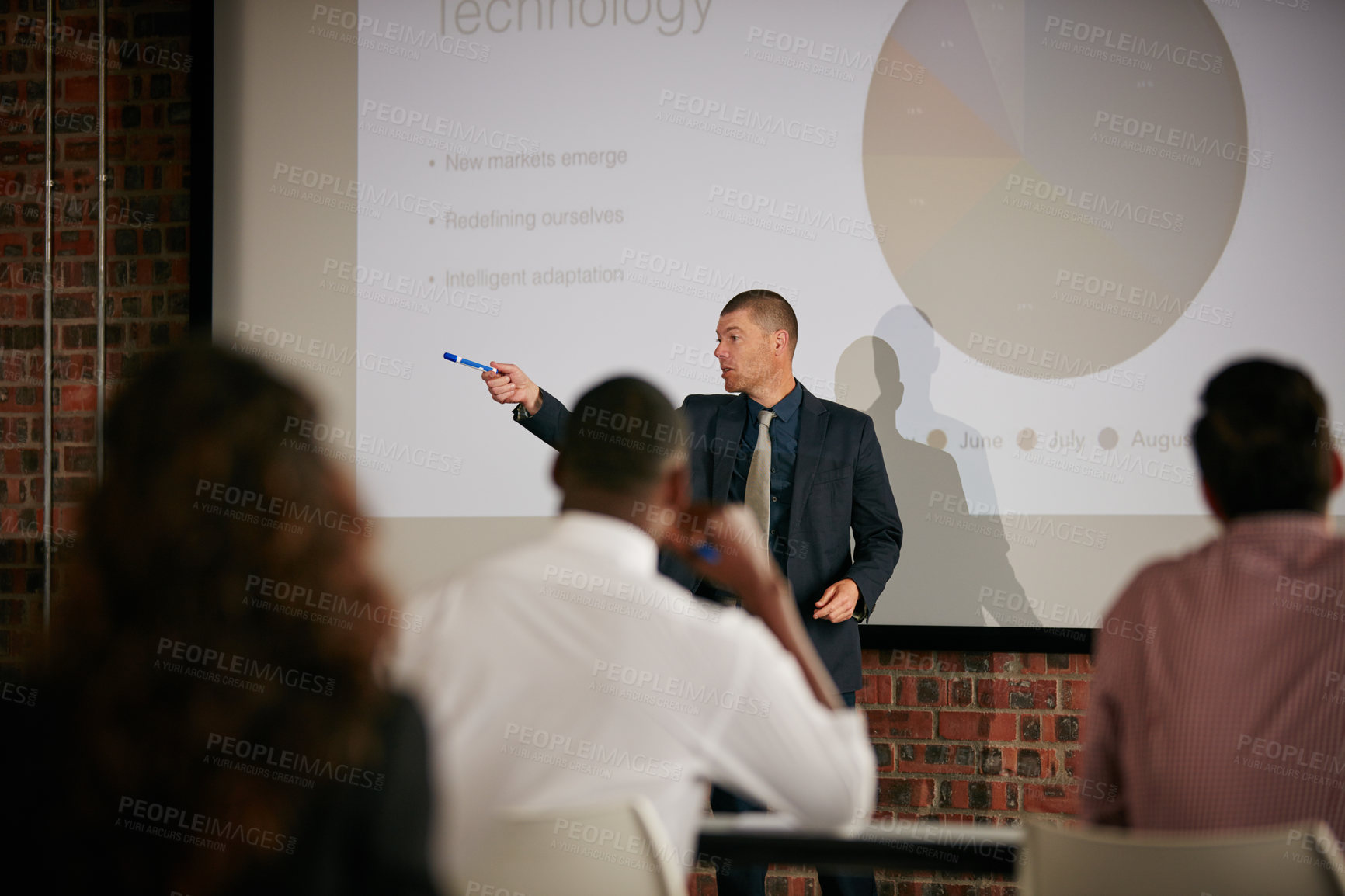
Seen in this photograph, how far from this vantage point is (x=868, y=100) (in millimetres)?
3078

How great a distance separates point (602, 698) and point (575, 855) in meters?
0.17

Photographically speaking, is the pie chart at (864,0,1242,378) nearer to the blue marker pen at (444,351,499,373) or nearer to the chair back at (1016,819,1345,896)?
the blue marker pen at (444,351,499,373)

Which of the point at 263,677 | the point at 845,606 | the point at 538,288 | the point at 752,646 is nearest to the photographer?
the point at 263,677

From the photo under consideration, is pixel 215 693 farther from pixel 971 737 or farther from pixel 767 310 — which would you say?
pixel 971 737

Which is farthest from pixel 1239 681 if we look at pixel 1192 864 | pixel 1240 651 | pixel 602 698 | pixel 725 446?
pixel 725 446

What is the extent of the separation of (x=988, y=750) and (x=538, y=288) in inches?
75.0

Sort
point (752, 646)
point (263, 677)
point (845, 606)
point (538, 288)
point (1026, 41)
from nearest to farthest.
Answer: point (263, 677)
point (752, 646)
point (845, 606)
point (1026, 41)
point (538, 288)

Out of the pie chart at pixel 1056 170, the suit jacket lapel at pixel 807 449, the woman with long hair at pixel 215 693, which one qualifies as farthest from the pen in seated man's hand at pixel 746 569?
the pie chart at pixel 1056 170

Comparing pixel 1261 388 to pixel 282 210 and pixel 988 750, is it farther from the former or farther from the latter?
pixel 282 210

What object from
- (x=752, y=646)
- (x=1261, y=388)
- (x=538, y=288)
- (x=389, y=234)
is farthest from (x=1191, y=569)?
(x=389, y=234)

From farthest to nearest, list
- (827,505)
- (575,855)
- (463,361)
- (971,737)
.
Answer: (971,737) < (463,361) < (827,505) < (575,855)

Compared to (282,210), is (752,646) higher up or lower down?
lower down

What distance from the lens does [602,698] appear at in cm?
117

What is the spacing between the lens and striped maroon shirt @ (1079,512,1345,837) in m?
1.23
